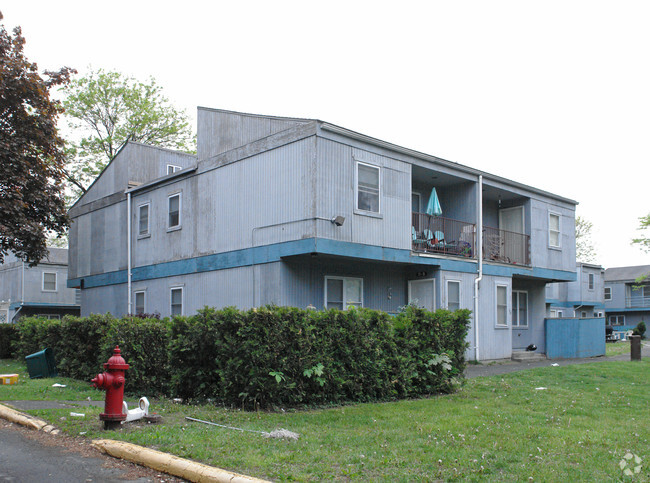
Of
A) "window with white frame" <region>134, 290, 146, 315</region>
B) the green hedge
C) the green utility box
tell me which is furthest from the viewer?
"window with white frame" <region>134, 290, 146, 315</region>

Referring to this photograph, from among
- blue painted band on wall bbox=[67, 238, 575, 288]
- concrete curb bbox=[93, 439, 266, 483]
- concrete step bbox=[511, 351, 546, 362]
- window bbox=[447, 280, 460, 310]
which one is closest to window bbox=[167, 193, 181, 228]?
blue painted band on wall bbox=[67, 238, 575, 288]

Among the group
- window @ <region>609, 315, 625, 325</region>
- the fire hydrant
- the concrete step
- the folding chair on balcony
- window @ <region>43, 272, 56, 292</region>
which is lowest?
window @ <region>609, 315, 625, 325</region>

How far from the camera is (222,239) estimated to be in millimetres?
18438

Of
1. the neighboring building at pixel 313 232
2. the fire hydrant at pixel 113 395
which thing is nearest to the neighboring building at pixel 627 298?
the neighboring building at pixel 313 232

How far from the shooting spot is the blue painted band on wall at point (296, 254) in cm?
1562

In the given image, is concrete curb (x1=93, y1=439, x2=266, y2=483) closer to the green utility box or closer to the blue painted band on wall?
the green utility box

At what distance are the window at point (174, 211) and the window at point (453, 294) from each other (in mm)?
9125

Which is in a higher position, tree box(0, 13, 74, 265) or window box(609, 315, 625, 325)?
tree box(0, 13, 74, 265)

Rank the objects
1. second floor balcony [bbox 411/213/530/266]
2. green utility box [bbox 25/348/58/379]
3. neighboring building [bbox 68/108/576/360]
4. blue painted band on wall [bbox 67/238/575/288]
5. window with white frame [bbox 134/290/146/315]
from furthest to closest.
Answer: window with white frame [bbox 134/290/146/315] < second floor balcony [bbox 411/213/530/266] < neighboring building [bbox 68/108/576/360] < blue painted band on wall [bbox 67/238/575/288] < green utility box [bbox 25/348/58/379]

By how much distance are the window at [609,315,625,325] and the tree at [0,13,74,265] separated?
175 feet

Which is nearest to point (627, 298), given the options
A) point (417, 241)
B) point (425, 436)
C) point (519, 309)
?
point (519, 309)

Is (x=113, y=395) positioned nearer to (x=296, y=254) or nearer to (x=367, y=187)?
(x=296, y=254)

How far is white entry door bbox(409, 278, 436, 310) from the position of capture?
61.9 ft

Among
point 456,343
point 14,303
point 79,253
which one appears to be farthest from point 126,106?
point 456,343
